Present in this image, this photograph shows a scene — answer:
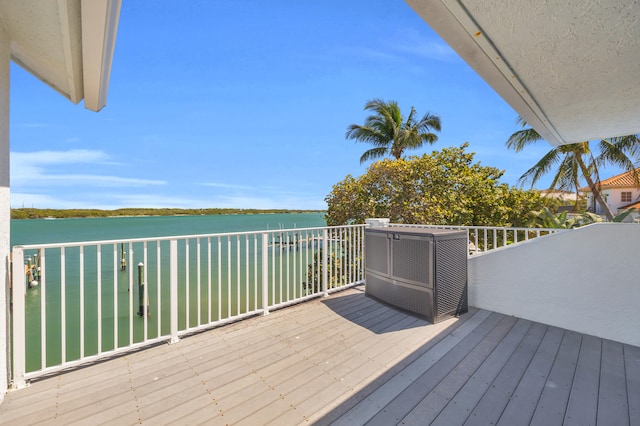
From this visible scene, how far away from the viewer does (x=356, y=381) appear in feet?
6.68

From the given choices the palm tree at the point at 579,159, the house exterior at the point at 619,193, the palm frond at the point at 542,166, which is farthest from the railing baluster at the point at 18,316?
the house exterior at the point at 619,193

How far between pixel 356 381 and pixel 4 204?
269 centimetres

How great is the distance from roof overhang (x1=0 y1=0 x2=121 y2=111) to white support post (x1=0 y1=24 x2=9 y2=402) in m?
0.19

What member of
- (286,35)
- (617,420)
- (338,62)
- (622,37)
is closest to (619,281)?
(617,420)

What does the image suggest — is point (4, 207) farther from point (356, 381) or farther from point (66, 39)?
point (356, 381)

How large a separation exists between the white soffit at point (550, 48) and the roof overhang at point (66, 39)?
1.76 meters

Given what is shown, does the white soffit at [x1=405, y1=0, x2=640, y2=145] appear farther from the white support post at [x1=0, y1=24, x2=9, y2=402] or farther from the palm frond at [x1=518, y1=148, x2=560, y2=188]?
the palm frond at [x1=518, y1=148, x2=560, y2=188]

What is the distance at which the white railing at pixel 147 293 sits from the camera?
2.24 m

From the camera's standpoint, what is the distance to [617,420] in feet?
5.41

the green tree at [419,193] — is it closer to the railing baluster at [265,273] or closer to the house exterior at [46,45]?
the railing baluster at [265,273]

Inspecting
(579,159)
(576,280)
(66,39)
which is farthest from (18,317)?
(579,159)

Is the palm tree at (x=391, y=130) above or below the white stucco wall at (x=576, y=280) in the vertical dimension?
above

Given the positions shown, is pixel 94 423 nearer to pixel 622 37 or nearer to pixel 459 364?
pixel 459 364

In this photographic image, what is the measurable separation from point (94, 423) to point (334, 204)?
651 cm
